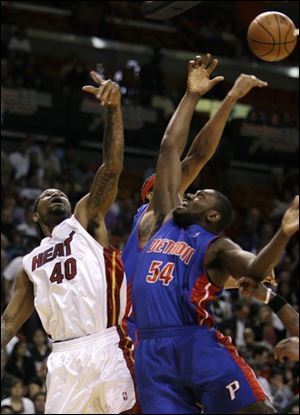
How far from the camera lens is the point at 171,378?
5.99 m

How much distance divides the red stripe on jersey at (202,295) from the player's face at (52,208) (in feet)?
4.57

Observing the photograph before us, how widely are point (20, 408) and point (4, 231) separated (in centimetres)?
477

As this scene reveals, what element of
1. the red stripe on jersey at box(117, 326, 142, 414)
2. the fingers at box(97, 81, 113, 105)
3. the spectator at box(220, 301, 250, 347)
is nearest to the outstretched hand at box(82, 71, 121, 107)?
the fingers at box(97, 81, 113, 105)

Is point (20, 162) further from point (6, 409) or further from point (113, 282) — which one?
point (113, 282)

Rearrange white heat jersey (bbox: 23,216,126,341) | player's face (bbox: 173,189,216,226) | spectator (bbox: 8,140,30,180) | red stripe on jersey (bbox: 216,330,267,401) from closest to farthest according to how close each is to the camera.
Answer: red stripe on jersey (bbox: 216,330,267,401), player's face (bbox: 173,189,216,226), white heat jersey (bbox: 23,216,126,341), spectator (bbox: 8,140,30,180)

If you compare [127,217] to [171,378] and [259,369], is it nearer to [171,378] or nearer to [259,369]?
[259,369]

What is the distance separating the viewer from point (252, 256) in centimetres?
564

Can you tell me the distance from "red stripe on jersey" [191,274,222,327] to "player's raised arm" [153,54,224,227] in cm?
70

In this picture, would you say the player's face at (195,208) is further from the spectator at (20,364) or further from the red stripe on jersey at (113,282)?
the spectator at (20,364)

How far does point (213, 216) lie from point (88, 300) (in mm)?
1029

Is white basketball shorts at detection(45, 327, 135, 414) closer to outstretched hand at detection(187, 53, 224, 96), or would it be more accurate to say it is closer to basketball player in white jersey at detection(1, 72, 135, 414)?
basketball player in white jersey at detection(1, 72, 135, 414)

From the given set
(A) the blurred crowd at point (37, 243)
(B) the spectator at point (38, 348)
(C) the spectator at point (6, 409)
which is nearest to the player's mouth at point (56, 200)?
(A) the blurred crowd at point (37, 243)

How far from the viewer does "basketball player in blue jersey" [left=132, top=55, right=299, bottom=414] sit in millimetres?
5945

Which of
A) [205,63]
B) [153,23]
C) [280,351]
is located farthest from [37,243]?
[153,23]
